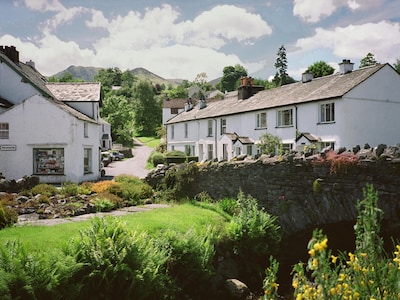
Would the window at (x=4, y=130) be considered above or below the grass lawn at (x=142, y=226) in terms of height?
above

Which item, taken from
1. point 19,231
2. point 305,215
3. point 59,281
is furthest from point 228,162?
point 59,281

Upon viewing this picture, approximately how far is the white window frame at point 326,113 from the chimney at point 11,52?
969 inches

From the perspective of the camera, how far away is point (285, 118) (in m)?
29.7

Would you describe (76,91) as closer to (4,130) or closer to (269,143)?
(4,130)

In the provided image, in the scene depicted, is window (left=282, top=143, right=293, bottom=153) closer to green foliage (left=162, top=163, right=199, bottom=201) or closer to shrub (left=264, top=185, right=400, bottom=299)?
green foliage (left=162, top=163, right=199, bottom=201)

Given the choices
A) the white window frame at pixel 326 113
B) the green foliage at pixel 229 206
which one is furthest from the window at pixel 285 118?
the green foliage at pixel 229 206

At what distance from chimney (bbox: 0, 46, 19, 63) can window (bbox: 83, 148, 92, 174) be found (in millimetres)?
10936

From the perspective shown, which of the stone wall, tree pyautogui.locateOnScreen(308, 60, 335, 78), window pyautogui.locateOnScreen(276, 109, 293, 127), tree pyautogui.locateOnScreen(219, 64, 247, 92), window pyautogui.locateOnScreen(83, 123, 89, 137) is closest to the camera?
the stone wall

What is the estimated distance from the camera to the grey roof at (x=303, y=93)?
25.6 m

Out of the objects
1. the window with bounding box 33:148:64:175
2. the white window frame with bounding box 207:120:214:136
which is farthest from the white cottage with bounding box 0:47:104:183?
the white window frame with bounding box 207:120:214:136

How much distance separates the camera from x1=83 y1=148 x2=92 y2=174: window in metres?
26.6

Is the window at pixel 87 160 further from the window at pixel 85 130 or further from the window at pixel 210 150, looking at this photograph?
the window at pixel 210 150

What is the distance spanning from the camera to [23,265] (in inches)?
313

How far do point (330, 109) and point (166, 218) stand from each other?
16512mm
